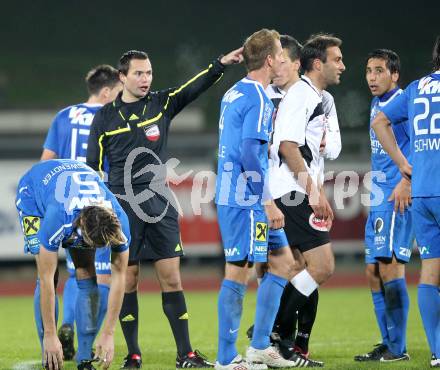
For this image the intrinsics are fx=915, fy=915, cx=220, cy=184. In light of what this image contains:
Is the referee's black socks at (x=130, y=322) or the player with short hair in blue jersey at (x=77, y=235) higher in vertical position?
the player with short hair in blue jersey at (x=77, y=235)

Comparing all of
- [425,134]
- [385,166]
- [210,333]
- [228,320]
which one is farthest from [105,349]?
[210,333]

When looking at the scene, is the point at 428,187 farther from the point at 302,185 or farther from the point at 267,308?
the point at 267,308

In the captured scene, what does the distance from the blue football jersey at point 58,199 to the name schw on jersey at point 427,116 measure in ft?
6.61

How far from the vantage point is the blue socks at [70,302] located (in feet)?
24.0

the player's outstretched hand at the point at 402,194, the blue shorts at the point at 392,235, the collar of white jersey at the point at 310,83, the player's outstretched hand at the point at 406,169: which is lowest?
the blue shorts at the point at 392,235

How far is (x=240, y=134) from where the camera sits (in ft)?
19.8

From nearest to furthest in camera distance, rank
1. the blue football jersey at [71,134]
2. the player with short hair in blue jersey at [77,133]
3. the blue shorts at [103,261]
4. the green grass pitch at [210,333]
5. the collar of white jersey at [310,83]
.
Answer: the collar of white jersey at [310,83]
the green grass pitch at [210,333]
the blue shorts at [103,261]
the player with short hair in blue jersey at [77,133]
the blue football jersey at [71,134]

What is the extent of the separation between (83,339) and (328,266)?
178 centimetres

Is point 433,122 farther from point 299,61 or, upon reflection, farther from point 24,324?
point 24,324

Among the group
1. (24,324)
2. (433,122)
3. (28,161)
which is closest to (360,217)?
(28,161)

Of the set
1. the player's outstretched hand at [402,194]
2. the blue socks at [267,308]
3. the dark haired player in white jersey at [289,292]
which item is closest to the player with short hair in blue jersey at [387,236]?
the player's outstretched hand at [402,194]

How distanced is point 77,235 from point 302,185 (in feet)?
5.51

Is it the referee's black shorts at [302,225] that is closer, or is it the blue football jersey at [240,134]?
the blue football jersey at [240,134]

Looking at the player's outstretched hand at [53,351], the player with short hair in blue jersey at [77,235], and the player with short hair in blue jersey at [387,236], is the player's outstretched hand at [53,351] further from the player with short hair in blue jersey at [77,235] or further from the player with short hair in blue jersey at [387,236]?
the player with short hair in blue jersey at [387,236]
